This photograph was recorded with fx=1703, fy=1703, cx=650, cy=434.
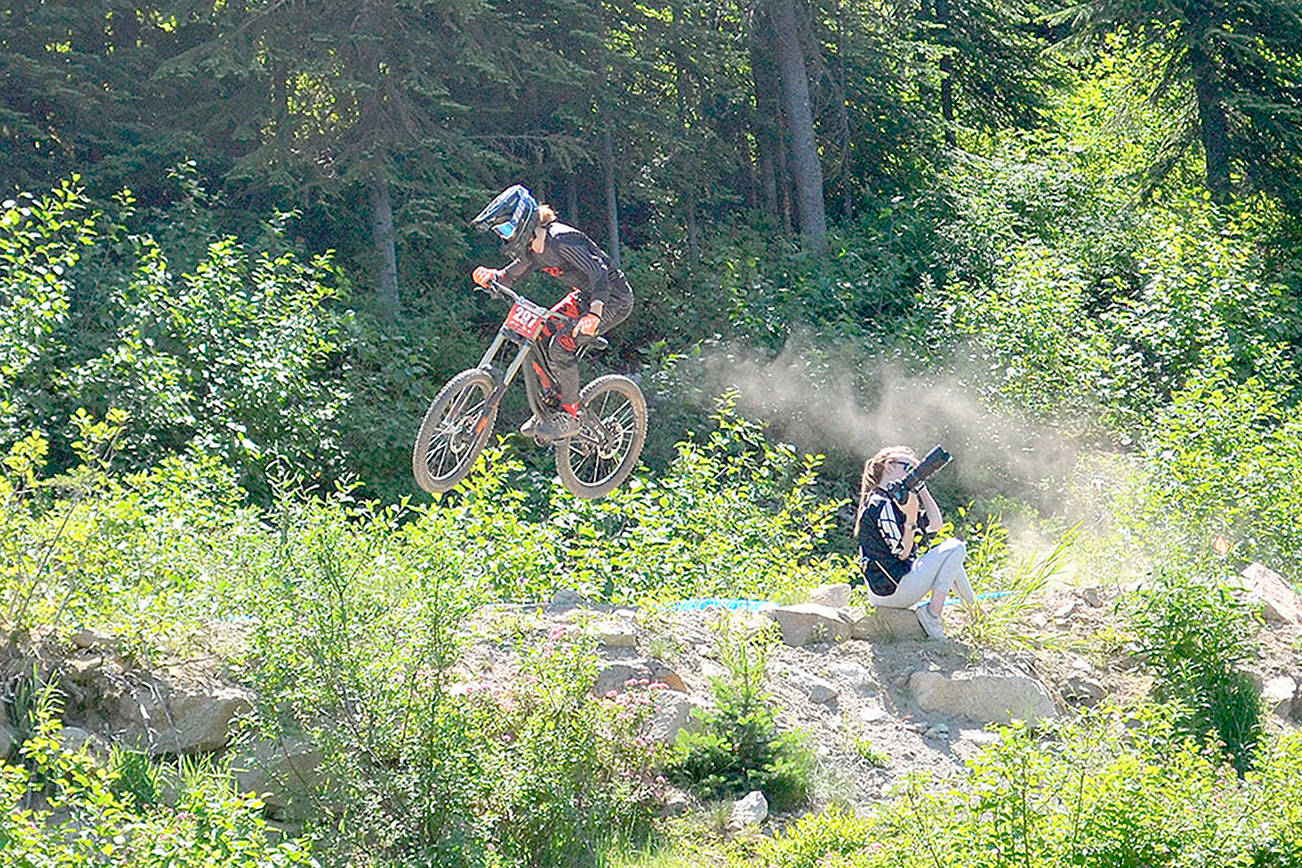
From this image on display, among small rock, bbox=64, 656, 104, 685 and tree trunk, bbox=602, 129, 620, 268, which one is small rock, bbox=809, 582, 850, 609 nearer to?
small rock, bbox=64, 656, 104, 685

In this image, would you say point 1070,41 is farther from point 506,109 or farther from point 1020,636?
point 1020,636

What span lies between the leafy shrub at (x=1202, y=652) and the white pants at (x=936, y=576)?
1.08 m

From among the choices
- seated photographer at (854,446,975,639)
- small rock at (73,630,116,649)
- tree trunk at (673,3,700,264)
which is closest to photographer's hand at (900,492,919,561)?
seated photographer at (854,446,975,639)

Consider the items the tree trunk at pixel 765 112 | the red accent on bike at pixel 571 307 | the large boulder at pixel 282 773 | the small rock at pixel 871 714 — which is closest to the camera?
the large boulder at pixel 282 773

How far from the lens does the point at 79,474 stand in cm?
899

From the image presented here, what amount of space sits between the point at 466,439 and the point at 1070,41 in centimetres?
1373

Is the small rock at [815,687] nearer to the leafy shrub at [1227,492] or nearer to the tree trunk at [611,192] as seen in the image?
the leafy shrub at [1227,492]

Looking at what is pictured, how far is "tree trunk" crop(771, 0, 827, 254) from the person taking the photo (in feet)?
73.9

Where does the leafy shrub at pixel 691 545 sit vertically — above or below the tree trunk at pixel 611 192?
below

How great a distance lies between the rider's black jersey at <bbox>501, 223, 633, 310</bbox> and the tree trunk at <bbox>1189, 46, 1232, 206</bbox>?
13.2m

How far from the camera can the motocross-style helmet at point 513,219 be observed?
9984 mm

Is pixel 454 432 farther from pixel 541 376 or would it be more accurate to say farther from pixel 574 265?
pixel 574 265

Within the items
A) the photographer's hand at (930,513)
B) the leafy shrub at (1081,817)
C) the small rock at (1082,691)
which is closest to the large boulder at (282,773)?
the leafy shrub at (1081,817)

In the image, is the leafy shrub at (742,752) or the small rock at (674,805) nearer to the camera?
the small rock at (674,805)
